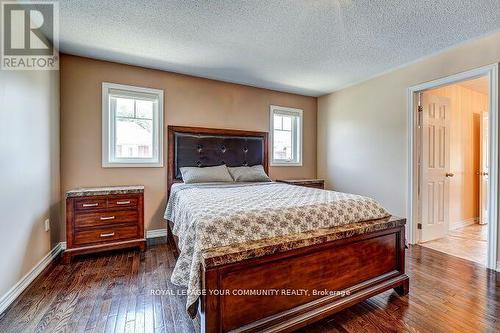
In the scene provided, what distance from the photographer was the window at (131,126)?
3117 millimetres

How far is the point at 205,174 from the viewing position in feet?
10.8

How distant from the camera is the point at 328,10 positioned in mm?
2064

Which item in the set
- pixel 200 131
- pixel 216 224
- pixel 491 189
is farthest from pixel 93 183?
pixel 491 189

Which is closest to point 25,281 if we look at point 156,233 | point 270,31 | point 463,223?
point 156,233

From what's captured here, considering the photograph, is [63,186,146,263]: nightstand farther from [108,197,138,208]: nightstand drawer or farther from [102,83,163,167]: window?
[102,83,163,167]: window

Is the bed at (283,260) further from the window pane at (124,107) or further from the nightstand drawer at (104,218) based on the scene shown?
the window pane at (124,107)

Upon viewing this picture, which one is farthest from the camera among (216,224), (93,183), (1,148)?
(93,183)

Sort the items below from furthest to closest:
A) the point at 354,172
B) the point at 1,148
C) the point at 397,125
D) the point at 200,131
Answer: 1. the point at 354,172
2. the point at 200,131
3. the point at 397,125
4. the point at 1,148

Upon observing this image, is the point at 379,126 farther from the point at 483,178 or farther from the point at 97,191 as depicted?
the point at 97,191

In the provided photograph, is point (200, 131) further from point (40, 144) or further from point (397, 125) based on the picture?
point (397, 125)

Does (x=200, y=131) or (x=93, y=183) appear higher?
(x=200, y=131)

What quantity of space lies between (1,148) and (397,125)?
4.33 meters

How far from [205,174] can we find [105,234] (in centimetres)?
139

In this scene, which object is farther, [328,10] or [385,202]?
[385,202]
